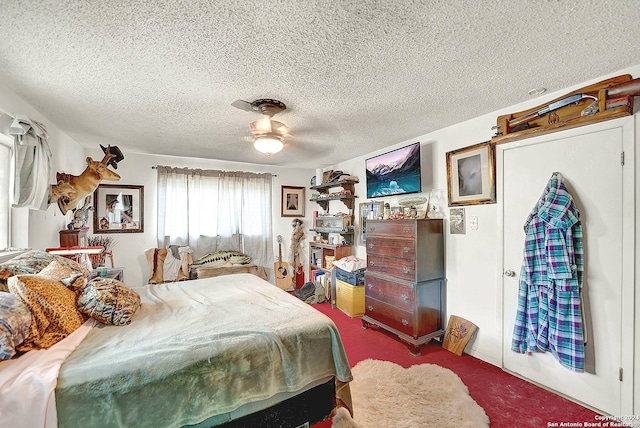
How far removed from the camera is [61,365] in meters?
1.23

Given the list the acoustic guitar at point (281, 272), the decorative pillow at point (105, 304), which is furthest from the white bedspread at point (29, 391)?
the acoustic guitar at point (281, 272)

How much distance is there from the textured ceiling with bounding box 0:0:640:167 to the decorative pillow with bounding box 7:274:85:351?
131 cm

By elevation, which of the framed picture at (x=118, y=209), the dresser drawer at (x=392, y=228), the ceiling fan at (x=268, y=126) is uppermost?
the ceiling fan at (x=268, y=126)

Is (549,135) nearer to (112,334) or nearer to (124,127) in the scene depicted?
(112,334)

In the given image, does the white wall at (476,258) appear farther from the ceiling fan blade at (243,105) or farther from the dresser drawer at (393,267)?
the ceiling fan blade at (243,105)

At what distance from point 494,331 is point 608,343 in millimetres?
791

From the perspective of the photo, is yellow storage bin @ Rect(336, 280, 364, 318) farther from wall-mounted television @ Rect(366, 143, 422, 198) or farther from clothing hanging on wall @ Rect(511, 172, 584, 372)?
clothing hanging on wall @ Rect(511, 172, 584, 372)

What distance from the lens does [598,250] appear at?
6.32 ft

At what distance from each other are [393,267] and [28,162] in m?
3.44

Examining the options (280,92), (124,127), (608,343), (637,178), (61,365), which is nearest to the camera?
(61,365)

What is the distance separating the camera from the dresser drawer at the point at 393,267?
2.88 meters

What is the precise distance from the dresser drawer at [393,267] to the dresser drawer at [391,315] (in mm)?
373

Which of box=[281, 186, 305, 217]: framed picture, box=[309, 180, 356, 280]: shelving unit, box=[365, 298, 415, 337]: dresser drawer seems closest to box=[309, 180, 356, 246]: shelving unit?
box=[309, 180, 356, 280]: shelving unit

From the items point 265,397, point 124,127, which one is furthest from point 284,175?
point 265,397
